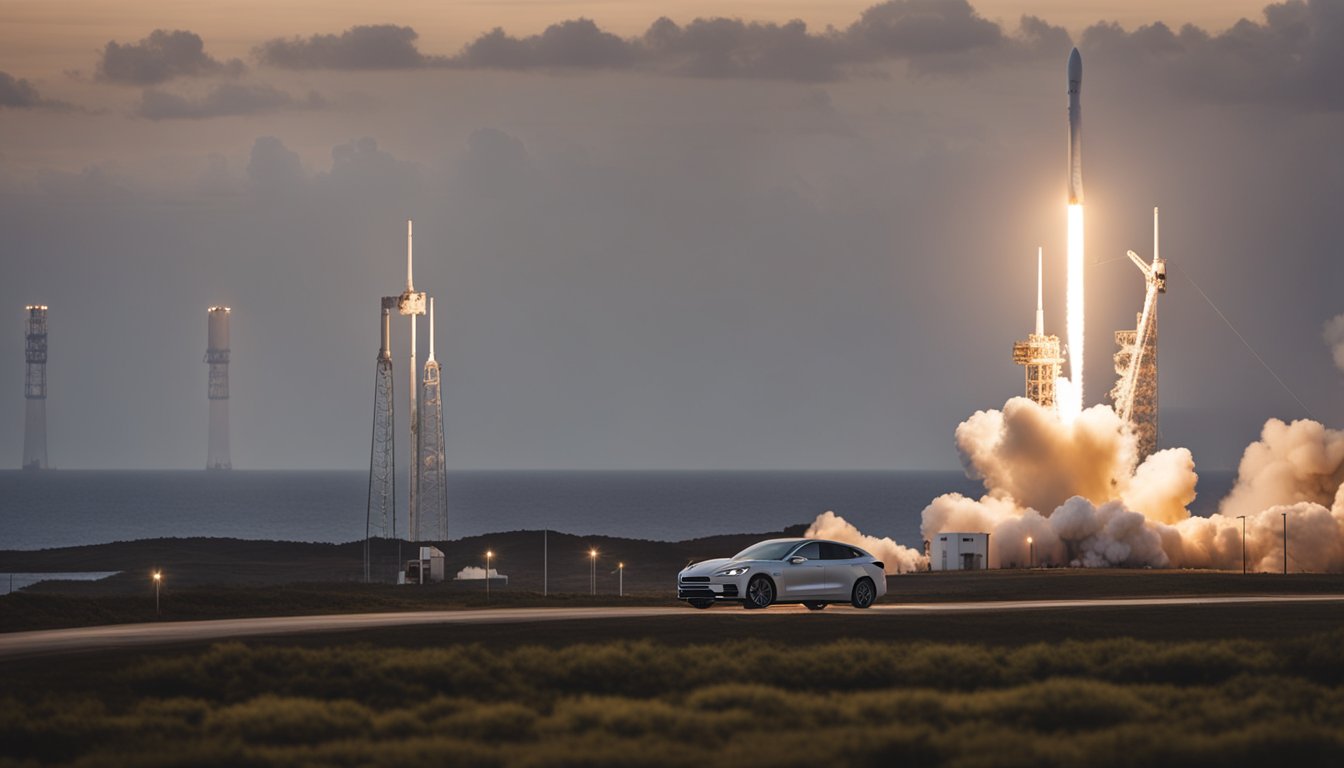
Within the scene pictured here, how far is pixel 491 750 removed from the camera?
20.7 metres

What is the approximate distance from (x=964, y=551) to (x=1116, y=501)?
8.12 m

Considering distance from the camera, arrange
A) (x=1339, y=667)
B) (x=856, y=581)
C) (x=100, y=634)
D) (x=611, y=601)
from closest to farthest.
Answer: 1. (x=1339, y=667)
2. (x=100, y=634)
3. (x=856, y=581)
4. (x=611, y=601)

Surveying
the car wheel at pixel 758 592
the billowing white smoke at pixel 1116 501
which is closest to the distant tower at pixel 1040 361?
the billowing white smoke at pixel 1116 501

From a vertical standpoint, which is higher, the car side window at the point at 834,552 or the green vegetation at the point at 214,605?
the car side window at the point at 834,552

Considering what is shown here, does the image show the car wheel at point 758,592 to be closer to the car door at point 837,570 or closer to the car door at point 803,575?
the car door at point 803,575

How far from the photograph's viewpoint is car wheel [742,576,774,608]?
3881 centimetres

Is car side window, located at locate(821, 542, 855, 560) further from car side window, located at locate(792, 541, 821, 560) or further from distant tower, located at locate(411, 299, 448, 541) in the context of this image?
distant tower, located at locate(411, 299, 448, 541)

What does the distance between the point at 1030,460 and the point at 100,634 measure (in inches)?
2480

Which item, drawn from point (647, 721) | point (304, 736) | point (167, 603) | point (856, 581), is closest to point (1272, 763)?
point (647, 721)

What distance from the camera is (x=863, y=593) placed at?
1602 inches

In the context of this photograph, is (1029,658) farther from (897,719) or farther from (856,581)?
(856,581)

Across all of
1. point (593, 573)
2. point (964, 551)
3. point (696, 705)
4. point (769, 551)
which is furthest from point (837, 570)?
point (964, 551)

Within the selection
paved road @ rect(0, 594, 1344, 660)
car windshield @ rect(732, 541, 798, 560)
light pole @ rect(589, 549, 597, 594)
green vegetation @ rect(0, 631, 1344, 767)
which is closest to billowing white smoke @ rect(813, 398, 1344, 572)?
light pole @ rect(589, 549, 597, 594)

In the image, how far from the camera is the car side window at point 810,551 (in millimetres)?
39656
